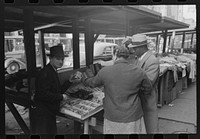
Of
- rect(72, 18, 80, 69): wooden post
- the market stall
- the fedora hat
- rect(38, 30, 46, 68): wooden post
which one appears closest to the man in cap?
the fedora hat

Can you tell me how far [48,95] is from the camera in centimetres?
226

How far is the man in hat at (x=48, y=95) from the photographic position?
2281 millimetres

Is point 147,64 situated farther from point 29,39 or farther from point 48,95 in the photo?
point 29,39

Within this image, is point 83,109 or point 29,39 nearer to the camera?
point 83,109

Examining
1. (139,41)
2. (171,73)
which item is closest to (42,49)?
(139,41)

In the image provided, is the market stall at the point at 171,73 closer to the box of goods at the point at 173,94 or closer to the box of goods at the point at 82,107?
the box of goods at the point at 173,94

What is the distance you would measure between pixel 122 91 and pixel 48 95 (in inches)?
35.2

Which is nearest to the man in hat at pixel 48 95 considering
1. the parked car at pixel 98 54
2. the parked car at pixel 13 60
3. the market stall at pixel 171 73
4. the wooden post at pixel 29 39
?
the wooden post at pixel 29 39

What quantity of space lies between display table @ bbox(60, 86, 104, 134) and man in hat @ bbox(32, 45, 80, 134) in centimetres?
12

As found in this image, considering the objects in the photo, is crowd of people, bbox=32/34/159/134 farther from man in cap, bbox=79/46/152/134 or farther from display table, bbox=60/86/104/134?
display table, bbox=60/86/104/134

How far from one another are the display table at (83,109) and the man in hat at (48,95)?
121 mm

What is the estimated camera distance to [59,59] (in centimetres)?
240

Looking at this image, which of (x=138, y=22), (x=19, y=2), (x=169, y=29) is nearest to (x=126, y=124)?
(x=19, y=2)

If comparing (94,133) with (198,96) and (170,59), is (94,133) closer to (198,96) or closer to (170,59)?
(198,96)
